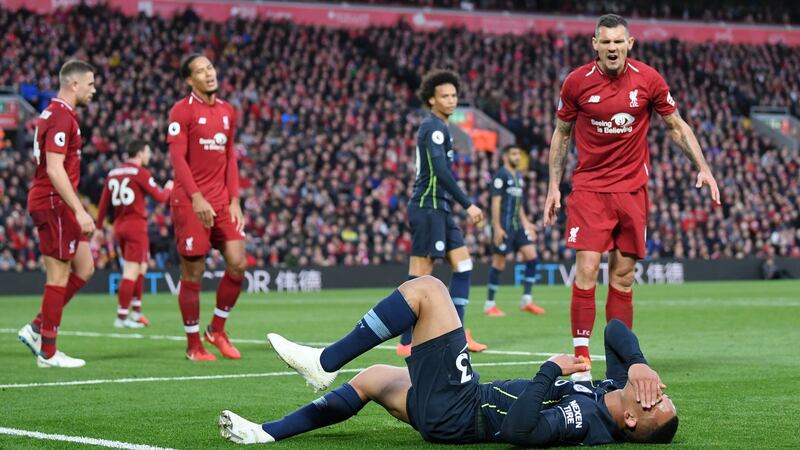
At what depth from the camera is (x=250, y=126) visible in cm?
3375

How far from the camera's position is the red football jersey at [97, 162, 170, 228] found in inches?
668

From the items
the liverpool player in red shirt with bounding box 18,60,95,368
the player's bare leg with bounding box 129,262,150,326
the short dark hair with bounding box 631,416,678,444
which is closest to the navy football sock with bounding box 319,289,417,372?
the short dark hair with bounding box 631,416,678,444

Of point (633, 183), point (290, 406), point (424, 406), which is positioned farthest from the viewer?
point (633, 183)

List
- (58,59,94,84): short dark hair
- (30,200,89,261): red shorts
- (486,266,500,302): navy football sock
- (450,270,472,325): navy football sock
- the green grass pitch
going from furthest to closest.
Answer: (486,266,500,302): navy football sock, (450,270,472,325): navy football sock, (58,59,94,84): short dark hair, (30,200,89,261): red shorts, the green grass pitch

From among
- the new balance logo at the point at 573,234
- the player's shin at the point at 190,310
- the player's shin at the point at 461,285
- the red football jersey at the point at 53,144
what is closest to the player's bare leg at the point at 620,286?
the new balance logo at the point at 573,234

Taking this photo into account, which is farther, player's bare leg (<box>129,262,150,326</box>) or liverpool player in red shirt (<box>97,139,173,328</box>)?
player's bare leg (<box>129,262,150,326</box>)

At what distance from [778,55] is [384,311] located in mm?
46643

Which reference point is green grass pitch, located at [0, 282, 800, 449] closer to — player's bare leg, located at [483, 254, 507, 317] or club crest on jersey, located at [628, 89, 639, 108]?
player's bare leg, located at [483, 254, 507, 317]

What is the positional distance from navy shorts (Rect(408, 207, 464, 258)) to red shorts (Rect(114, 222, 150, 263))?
6.77 m

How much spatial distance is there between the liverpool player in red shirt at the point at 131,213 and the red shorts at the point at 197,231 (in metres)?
5.57

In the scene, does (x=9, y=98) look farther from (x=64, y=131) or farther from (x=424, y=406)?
(x=424, y=406)

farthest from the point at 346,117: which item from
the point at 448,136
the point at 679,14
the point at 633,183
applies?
the point at 633,183

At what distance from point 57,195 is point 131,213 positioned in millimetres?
7042

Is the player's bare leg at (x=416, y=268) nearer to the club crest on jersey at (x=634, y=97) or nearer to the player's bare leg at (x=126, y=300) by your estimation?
the club crest on jersey at (x=634, y=97)
